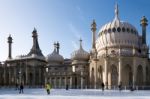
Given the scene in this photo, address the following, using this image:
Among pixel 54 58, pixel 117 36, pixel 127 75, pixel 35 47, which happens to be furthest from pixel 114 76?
pixel 35 47

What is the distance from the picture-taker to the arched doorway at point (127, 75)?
241 ft

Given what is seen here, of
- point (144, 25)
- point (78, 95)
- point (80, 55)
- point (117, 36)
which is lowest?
point (78, 95)

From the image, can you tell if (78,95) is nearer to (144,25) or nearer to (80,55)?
(80,55)

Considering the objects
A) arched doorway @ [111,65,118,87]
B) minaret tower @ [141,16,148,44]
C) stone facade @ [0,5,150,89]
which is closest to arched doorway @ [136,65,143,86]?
stone facade @ [0,5,150,89]

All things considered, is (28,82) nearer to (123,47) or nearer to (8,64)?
(8,64)

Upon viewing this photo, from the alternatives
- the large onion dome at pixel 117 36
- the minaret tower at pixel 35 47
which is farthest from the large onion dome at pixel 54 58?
the large onion dome at pixel 117 36

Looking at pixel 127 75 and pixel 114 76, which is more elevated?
pixel 127 75

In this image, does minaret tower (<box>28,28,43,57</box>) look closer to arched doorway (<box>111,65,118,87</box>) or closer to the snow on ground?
arched doorway (<box>111,65,118,87</box>)

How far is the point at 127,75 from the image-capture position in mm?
74250

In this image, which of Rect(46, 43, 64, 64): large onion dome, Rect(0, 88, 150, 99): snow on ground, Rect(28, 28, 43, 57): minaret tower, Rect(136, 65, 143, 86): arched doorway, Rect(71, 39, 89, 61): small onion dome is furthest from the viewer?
Rect(28, 28, 43, 57): minaret tower

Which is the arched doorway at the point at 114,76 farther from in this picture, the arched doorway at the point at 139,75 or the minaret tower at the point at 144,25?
the minaret tower at the point at 144,25

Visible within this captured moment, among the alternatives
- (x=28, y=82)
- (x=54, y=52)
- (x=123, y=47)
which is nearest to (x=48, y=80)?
(x=28, y=82)

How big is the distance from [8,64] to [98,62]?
3418cm

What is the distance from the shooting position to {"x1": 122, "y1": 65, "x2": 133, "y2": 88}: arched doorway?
7352cm
